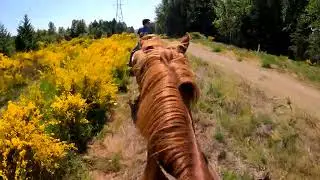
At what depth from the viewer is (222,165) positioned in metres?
7.08

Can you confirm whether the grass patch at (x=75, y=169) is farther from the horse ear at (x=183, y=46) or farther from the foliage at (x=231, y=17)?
the foliage at (x=231, y=17)

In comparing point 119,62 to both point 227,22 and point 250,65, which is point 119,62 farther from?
point 227,22

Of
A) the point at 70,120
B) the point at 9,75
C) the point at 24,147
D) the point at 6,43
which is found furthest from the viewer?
the point at 6,43

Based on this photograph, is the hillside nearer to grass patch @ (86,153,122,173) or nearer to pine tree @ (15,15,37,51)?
grass patch @ (86,153,122,173)

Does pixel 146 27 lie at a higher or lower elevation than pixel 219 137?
higher

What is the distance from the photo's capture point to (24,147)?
6391 millimetres

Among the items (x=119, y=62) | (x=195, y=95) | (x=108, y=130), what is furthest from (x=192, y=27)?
(x=195, y=95)

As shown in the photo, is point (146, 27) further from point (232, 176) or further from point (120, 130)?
point (232, 176)

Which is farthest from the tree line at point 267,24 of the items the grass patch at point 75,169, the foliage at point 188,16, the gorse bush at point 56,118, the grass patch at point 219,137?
the grass patch at point 75,169

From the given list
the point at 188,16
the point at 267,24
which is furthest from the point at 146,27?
the point at 188,16

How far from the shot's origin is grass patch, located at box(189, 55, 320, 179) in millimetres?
7438

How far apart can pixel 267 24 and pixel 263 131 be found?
3004cm

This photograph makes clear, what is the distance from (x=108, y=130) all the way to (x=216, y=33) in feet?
140

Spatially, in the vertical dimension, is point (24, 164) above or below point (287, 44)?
above
